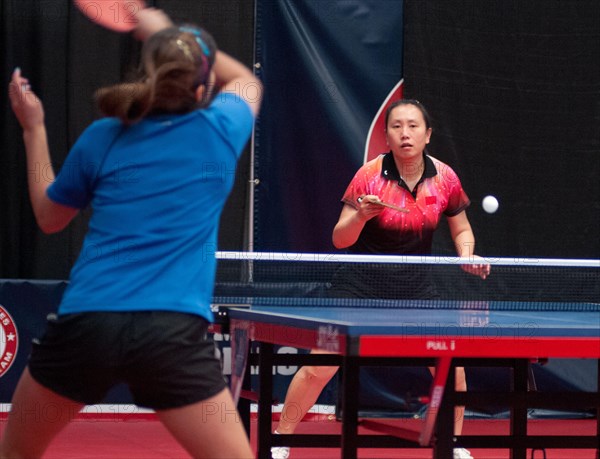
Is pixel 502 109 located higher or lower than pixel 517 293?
higher

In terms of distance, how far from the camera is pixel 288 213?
7.03 meters

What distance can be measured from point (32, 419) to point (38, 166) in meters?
0.62

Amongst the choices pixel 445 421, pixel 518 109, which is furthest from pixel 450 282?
pixel 445 421

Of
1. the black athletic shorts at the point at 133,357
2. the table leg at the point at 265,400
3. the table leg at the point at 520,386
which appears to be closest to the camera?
the black athletic shorts at the point at 133,357

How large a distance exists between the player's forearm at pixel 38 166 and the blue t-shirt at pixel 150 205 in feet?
0.31

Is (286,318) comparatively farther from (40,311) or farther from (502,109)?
(502,109)

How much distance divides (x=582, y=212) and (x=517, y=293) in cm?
78

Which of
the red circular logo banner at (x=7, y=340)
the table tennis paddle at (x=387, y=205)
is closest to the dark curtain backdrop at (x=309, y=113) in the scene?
the red circular logo banner at (x=7, y=340)

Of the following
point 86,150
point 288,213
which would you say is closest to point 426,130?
point 288,213

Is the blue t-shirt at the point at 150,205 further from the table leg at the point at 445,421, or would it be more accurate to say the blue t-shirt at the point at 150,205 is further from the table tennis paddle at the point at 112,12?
the table tennis paddle at the point at 112,12

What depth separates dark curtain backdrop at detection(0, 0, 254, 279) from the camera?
6844mm

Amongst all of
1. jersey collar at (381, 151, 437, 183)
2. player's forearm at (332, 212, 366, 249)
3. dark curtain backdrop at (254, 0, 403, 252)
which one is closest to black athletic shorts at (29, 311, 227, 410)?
player's forearm at (332, 212, 366, 249)

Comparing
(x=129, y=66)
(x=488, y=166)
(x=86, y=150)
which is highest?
(x=129, y=66)

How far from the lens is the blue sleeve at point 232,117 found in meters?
2.51
